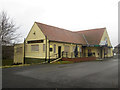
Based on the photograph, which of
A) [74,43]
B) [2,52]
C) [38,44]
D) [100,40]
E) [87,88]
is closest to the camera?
[87,88]

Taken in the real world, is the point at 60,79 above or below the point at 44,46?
below

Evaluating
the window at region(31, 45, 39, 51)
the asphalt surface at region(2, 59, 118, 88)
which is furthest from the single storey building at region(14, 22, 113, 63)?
the asphalt surface at region(2, 59, 118, 88)

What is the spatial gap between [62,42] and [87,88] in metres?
15.8

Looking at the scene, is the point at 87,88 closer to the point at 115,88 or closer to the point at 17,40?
the point at 115,88

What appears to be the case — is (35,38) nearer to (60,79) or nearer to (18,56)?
(18,56)

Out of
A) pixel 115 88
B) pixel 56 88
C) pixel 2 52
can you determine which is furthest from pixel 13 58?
pixel 115 88

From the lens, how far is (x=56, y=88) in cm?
487

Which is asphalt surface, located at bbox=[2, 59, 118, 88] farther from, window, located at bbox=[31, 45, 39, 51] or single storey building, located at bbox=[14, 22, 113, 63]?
window, located at bbox=[31, 45, 39, 51]

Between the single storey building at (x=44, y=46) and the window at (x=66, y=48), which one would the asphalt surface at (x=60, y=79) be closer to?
the single storey building at (x=44, y=46)

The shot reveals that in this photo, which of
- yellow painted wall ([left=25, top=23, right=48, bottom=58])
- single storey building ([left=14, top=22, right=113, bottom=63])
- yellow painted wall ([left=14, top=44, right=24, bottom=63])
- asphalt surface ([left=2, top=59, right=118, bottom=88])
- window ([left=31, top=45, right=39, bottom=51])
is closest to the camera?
asphalt surface ([left=2, top=59, right=118, bottom=88])

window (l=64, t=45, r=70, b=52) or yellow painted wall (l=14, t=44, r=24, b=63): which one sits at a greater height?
window (l=64, t=45, r=70, b=52)

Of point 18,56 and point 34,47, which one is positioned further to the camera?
point 18,56

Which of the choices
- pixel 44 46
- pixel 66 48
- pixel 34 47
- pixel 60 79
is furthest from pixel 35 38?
pixel 60 79

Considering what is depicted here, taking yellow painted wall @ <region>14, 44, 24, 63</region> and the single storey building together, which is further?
yellow painted wall @ <region>14, 44, 24, 63</region>
